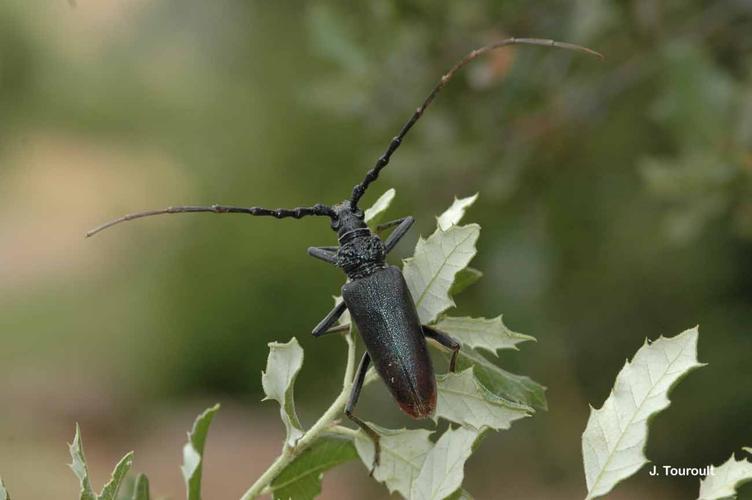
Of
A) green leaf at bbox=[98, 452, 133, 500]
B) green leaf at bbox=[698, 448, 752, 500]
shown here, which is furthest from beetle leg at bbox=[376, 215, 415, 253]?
green leaf at bbox=[698, 448, 752, 500]

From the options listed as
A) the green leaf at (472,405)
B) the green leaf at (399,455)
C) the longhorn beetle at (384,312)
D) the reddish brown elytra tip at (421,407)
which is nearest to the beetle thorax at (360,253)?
the longhorn beetle at (384,312)

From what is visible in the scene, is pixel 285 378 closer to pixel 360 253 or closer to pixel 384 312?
pixel 384 312

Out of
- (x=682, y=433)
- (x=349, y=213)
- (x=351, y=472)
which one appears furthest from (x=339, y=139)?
(x=349, y=213)

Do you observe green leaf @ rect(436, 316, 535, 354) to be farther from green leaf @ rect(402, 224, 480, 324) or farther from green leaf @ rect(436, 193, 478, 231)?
green leaf @ rect(436, 193, 478, 231)

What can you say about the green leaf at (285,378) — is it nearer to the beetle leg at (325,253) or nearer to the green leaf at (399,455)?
the green leaf at (399,455)

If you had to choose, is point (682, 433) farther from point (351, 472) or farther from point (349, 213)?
point (349, 213)

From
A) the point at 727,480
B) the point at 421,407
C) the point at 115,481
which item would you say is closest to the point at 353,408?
the point at 421,407
